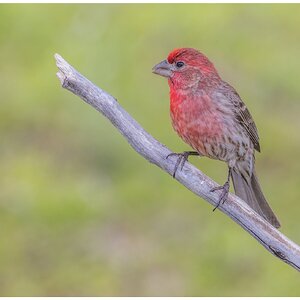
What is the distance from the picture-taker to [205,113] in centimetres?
606

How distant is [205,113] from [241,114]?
404 mm

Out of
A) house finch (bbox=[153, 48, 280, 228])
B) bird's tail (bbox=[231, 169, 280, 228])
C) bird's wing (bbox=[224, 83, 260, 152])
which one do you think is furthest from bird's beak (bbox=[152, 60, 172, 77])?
bird's tail (bbox=[231, 169, 280, 228])

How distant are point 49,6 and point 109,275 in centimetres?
365

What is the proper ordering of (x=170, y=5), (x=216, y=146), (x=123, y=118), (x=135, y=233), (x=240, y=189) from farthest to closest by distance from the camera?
(x=170, y=5) < (x=135, y=233) < (x=240, y=189) < (x=216, y=146) < (x=123, y=118)

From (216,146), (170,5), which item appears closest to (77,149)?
(170,5)

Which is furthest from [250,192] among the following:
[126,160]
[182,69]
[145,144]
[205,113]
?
[126,160]

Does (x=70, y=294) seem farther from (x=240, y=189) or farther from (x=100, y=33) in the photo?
(x=100, y=33)

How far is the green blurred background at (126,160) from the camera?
8141mm

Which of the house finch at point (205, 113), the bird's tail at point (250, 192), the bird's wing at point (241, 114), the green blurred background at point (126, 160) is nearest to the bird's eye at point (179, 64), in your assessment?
the house finch at point (205, 113)

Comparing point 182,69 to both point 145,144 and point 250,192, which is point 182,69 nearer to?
point 145,144

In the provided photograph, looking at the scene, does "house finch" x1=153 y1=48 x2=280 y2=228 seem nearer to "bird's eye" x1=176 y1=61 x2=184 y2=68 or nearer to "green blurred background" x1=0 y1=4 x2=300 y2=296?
"bird's eye" x1=176 y1=61 x2=184 y2=68

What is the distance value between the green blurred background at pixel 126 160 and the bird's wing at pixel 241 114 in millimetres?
1919

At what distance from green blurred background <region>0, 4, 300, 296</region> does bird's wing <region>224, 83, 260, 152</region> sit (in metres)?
1.92

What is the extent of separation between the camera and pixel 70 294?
7.97 m
